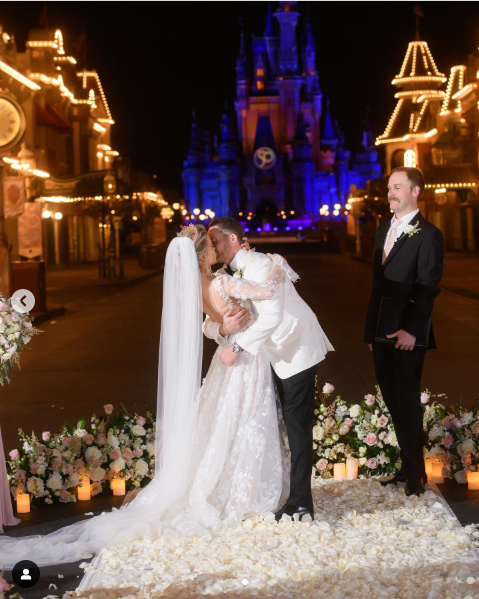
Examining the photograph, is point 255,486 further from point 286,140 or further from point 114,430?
point 286,140

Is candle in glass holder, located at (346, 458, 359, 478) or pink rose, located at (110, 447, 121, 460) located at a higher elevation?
pink rose, located at (110, 447, 121, 460)

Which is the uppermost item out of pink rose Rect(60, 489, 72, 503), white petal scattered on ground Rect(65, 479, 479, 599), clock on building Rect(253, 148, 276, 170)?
clock on building Rect(253, 148, 276, 170)

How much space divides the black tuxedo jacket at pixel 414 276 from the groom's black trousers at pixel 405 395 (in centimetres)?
15

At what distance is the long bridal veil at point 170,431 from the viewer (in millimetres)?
5031

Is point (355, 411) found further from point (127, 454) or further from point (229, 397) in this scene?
point (127, 454)

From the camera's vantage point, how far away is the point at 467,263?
35875 mm

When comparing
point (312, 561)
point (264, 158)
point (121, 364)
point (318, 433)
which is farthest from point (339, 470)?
point (264, 158)

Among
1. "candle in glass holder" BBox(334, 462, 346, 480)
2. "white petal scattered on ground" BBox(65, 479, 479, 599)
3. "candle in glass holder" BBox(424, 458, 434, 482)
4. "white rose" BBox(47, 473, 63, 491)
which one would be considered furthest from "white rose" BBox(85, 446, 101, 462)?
"candle in glass holder" BBox(424, 458, 434, 482)

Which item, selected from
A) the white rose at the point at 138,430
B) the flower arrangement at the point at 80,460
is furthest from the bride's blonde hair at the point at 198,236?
the white rose at the point at 138,430

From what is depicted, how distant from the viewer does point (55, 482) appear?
5988 millimetres

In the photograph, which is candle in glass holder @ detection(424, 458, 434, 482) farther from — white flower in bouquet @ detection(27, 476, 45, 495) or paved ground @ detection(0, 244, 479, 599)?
white flower in bouquet @ detection(27, 476, 45, 495)

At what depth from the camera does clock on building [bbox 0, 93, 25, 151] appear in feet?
61.5

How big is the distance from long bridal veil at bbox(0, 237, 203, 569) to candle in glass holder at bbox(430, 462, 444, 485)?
1933 millimetres

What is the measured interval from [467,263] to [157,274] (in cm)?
1468
